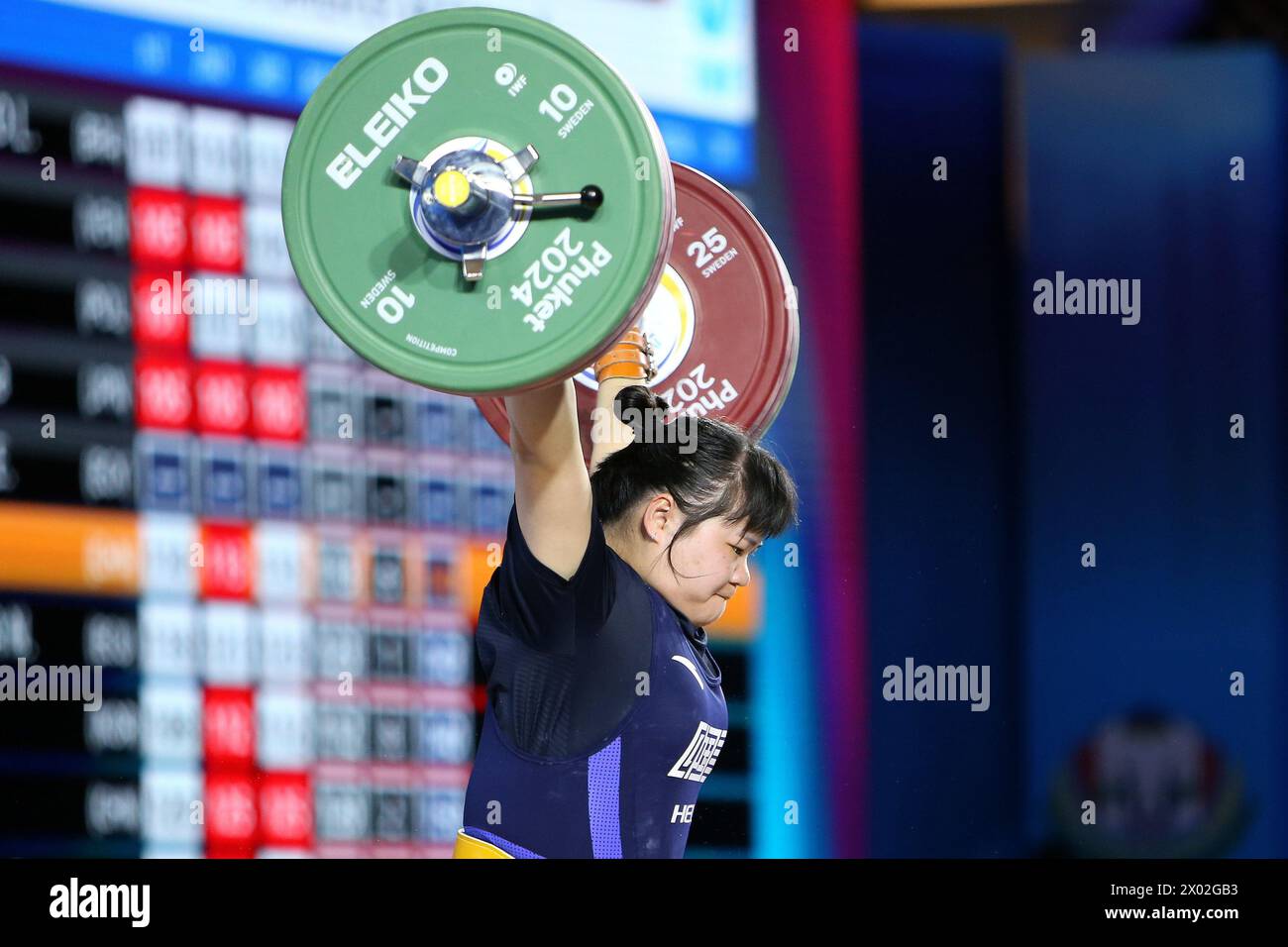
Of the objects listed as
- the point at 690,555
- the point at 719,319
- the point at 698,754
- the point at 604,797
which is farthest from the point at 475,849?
the point at 719,319

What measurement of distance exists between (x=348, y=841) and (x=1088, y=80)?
120 inches

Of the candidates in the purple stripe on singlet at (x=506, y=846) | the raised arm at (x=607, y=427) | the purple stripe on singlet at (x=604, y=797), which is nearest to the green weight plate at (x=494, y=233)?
the raised arm at (x=607, y=427)

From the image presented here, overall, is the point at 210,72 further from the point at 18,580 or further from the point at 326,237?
the point at 326,237

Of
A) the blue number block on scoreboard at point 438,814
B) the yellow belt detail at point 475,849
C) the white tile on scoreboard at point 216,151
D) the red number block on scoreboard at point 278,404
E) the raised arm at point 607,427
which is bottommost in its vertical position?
the blue number block on scoreboard at point 438,814

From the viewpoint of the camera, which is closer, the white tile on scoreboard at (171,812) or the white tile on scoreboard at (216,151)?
the white tile on scoreboard at (171,812)

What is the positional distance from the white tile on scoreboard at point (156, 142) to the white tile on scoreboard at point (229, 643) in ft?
3.34

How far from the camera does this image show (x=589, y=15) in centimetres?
527

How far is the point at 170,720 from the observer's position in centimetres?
473

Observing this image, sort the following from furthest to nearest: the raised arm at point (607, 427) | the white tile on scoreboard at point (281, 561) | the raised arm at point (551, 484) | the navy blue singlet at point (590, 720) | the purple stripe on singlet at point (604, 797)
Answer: the white tile on scoreboard at point (281, 561) → the raised arm at point (607, 427) → the purple stripe on singlet at point (604, 797) → the navy blue singlet at point (590, 720) → the raised arm at point (551, 484)

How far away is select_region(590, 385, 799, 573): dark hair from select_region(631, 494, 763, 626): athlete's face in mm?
12

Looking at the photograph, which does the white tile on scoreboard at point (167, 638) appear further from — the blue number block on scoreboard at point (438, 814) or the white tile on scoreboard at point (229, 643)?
the blue number block on scoreboard at point (438, 814)

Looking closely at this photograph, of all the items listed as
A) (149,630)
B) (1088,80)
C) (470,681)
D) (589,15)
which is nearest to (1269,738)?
(1088,80)

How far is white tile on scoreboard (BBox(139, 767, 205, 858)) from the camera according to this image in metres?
4.66

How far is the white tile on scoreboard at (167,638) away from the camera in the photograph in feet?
15.4
